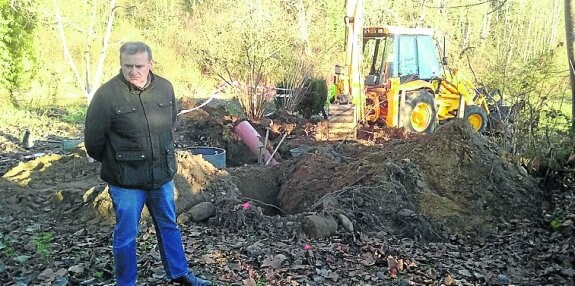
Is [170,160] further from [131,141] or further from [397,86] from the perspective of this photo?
[397,86]

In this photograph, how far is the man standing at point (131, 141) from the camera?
3414 mm

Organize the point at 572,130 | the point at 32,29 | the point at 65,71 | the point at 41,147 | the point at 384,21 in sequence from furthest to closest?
1. the point at 384,21
2. the point at 65,71
3. the point at 32,29
4. the point at 41,147
5. the point at 572,130

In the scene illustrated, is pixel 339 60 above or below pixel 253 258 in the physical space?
above

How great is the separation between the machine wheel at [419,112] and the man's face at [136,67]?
8.29m

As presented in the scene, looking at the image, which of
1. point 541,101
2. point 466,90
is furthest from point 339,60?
point 541,101

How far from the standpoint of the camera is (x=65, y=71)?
19.8 m

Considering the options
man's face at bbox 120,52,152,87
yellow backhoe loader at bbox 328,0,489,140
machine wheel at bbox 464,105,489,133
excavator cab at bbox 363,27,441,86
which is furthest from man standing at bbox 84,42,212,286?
machine wheel at bbox 464,105,489,133

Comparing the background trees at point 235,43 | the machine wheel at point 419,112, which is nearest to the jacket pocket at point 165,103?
the background trees at point 235,43

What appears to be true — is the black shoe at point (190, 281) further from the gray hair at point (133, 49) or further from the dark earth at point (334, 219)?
the gray hair at point (133, 49)

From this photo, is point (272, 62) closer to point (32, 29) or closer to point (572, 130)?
point (32, 29)

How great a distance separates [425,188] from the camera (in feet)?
20.3

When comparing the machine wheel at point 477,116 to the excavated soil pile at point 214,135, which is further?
the machine wheel at point 477,116

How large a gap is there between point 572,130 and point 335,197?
302 centimetres

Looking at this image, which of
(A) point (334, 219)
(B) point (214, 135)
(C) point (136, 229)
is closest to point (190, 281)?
(C) point (136, 229)
